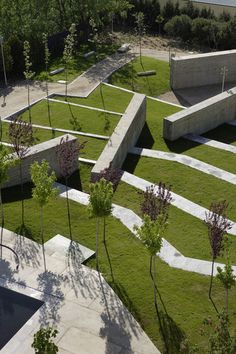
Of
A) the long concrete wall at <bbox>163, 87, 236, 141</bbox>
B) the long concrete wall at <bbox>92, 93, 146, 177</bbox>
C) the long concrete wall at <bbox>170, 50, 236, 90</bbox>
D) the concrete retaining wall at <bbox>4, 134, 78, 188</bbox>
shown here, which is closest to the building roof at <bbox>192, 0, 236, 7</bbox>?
the long concrete wall at <bbox>170, 50, 236, 90</bbox>

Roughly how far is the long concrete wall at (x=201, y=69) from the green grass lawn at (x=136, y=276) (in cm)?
2105

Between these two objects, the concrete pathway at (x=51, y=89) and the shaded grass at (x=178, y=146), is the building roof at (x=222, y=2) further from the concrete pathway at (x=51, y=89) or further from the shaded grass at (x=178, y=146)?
the shaded grass at (x=178, y=146)

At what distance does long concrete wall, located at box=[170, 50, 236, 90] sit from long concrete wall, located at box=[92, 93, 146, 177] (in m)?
9.42

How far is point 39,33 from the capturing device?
1815 inches

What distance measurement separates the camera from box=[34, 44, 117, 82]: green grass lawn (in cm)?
4194

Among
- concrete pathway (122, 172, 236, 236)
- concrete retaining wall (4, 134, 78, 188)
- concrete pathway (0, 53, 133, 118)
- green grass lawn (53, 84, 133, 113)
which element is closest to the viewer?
concrete pathway (122, 172, 236, 236)

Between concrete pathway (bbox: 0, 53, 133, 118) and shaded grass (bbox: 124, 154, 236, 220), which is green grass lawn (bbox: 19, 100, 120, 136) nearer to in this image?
concrete pathway (bbox: 0, 53, 133, 118)

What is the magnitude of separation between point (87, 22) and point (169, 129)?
23.3m

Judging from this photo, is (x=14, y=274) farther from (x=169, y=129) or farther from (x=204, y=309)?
(x=169, y=129)

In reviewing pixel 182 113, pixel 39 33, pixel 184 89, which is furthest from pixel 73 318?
pixel 39 33

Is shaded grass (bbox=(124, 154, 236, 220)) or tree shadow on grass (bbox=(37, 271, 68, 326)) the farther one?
shaded grass (bbox=(124, 154, 236, 220))

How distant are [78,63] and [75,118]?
13.0m

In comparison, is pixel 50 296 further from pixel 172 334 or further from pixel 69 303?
pixel 172 334

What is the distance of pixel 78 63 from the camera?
45.0m
